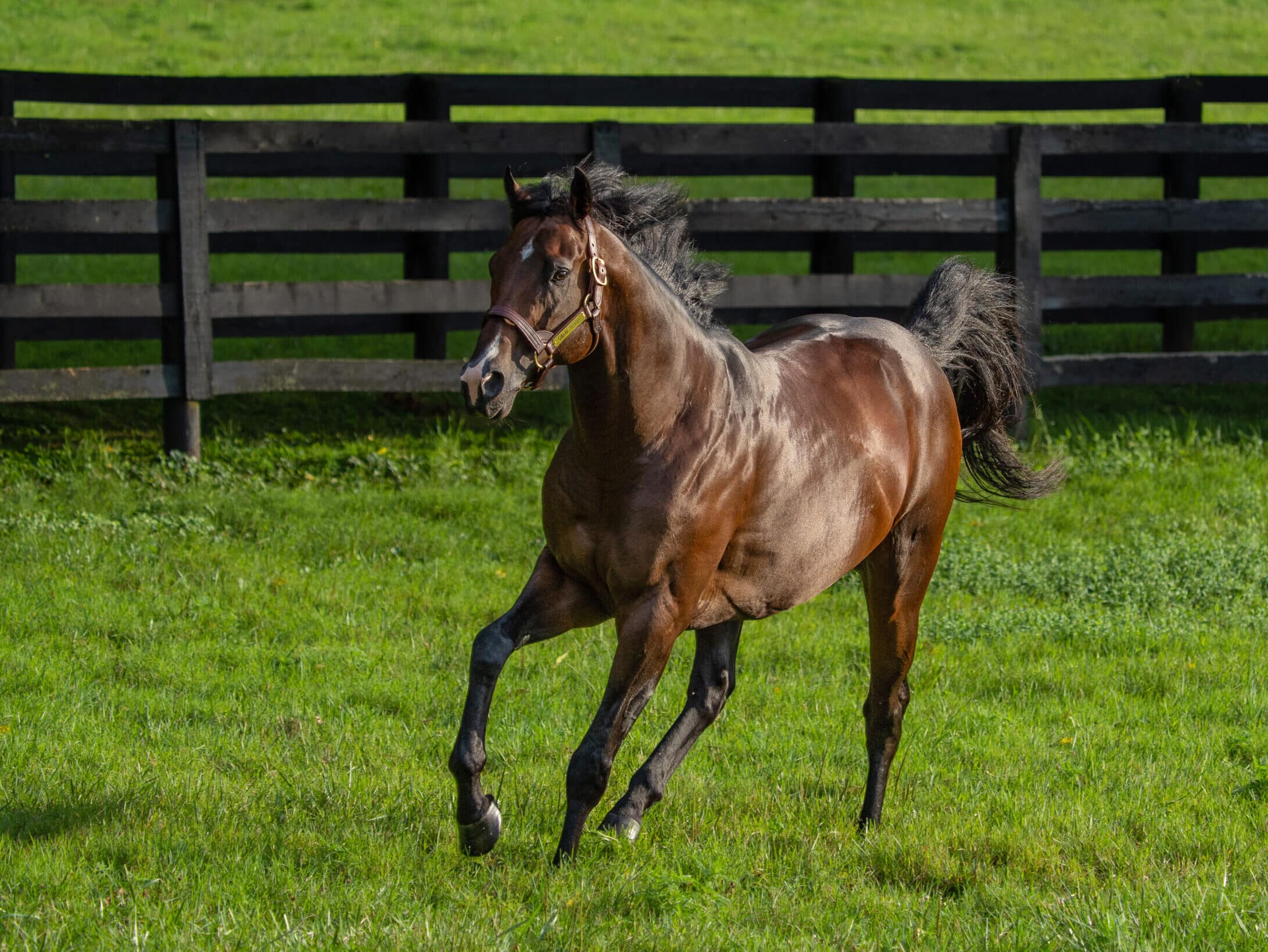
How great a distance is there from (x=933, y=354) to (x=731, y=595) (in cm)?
193

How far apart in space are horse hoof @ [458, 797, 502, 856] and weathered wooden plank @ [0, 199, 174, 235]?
6.32 m

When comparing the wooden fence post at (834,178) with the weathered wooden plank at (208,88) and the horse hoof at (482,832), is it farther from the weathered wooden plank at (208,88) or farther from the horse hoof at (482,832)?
the horse hoof at (482,832)

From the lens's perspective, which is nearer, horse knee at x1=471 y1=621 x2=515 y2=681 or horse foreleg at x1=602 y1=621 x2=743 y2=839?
horse knee at x1=471 y1=621 x2=515 y2=681

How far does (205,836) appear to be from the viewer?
4395 millimetres

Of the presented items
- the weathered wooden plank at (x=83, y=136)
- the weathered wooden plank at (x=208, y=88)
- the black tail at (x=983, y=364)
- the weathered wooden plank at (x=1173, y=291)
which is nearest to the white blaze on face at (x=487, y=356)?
the black tail at (x=983, y=364)

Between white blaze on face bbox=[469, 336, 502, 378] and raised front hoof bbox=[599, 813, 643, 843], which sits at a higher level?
white blaze on face bbox=[469, 336, 502, 378]

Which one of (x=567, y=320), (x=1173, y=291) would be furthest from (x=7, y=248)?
(x=1173, y=291)

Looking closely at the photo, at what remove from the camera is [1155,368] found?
37.8 ft

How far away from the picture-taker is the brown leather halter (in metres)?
3.86

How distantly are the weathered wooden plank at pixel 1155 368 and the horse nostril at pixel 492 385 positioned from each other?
27.0ft

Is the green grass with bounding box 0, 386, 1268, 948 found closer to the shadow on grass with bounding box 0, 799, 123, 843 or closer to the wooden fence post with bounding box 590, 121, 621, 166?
the shadow on grass with bounding box 0, 799, 123, 843

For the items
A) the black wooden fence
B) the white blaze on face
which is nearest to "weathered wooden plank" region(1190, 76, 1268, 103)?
the black wooden fence

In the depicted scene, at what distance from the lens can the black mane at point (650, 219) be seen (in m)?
4.13

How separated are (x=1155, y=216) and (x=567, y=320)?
8.87 meters
